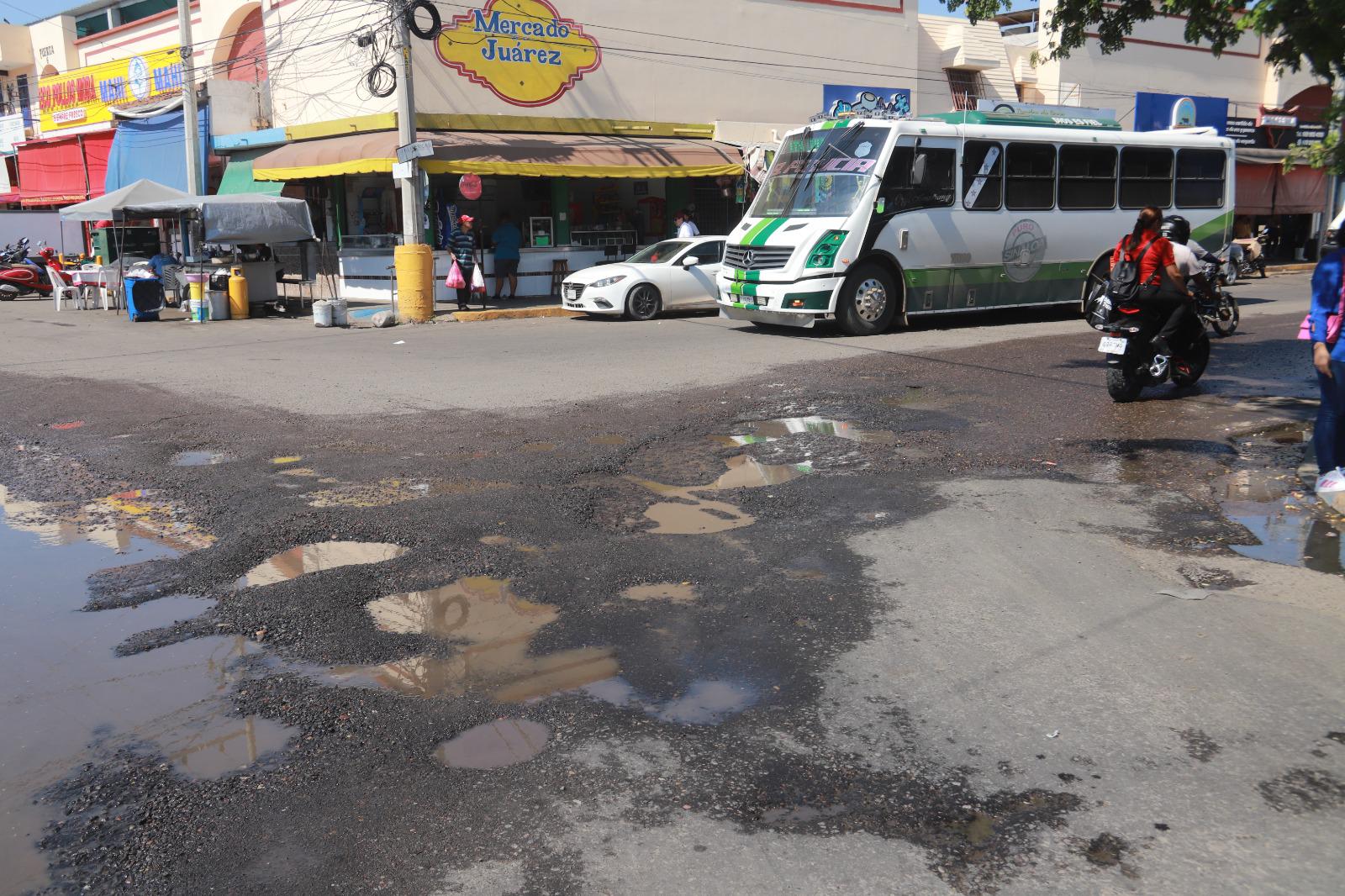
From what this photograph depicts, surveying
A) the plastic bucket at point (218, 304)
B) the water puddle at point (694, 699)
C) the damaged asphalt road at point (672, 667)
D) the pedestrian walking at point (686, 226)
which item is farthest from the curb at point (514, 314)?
the water puddle at point (694, 699)

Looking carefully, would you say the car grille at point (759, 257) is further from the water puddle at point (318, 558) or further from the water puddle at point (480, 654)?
the water puddle at point (480, 654)

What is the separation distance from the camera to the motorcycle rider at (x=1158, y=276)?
9.80 meters

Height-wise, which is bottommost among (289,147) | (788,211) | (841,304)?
(841,304)

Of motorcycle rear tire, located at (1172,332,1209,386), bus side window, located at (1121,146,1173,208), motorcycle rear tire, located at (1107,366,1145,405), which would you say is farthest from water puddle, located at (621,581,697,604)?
bus side window, located at (1121,146,1173,208)

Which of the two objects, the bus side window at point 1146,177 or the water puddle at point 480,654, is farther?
the bus side window at point 1146,177

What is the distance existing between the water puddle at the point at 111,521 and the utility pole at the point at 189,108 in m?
19.4

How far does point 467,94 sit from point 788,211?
965 cm

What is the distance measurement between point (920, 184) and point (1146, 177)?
515 cm

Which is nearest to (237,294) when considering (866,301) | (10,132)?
Answer: (866,301)

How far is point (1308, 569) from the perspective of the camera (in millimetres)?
5609

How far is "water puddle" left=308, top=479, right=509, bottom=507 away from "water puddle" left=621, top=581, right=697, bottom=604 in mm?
2169

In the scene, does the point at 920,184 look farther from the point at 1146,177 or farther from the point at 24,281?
the point at 24,281

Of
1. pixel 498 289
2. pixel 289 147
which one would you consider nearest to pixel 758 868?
pixel 498 289

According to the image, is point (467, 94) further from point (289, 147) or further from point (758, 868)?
point (758, 868)
